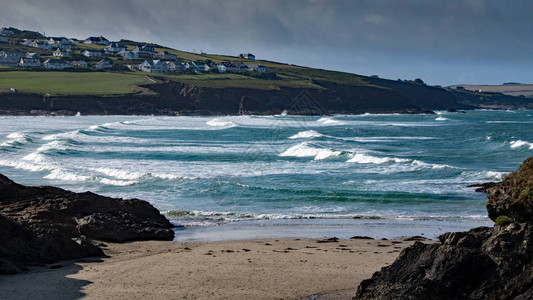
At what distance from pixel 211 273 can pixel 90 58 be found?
13499cm

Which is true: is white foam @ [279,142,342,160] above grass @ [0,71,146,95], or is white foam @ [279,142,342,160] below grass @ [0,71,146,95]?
below

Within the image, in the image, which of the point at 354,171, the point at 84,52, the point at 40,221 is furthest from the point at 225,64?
the point at 40,221

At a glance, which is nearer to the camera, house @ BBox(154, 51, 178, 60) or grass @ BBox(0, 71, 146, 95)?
grass @ BBox(0, 71, 146, 95)

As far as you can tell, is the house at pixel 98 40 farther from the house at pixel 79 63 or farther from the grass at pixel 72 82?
the grass at pixel 72 82

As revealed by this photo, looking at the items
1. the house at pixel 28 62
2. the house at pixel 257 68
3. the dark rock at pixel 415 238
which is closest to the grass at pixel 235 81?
the house at pixel 257 68

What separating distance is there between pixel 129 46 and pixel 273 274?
558 feet

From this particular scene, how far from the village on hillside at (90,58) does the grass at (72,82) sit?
30.3 ft

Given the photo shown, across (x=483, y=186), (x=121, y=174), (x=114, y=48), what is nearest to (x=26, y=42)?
(x=114, y=48)

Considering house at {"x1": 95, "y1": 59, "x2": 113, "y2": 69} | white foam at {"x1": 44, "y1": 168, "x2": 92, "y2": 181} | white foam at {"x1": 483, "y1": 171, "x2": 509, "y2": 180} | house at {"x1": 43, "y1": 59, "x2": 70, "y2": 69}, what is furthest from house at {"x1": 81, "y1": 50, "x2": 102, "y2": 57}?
white foam at {"x1": 483, "y1": 171, "x2": 509, "y2": 180}

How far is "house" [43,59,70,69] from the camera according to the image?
125688 millimetres

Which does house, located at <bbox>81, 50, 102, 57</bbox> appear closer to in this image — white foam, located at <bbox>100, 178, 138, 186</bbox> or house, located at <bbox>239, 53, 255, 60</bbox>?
house, located at <bbox>239, 53, 255, 60</bbox>

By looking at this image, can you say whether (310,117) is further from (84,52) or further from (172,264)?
(172,264)

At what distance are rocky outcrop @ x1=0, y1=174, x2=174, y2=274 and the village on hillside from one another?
112 m

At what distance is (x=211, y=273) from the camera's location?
40.7 ft
